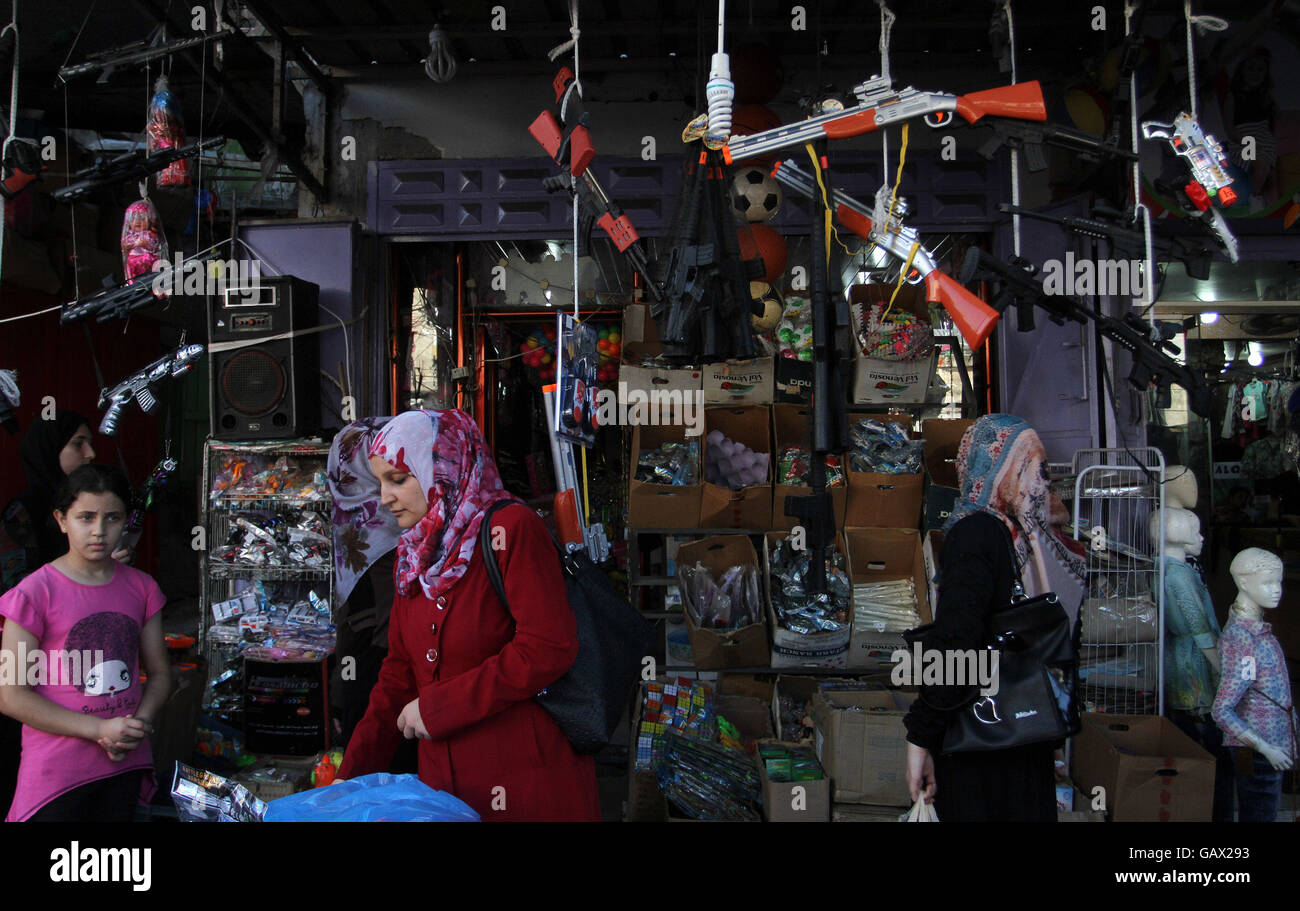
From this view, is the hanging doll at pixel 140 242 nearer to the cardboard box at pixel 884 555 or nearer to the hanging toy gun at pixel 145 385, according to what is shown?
the hanging toy gun at pixel 145 385

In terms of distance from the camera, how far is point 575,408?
3.30 m

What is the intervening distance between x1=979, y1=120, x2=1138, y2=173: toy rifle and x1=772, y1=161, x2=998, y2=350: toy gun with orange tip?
36 cm

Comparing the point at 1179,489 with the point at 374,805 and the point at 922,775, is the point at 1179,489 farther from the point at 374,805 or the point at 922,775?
the point at 374,805

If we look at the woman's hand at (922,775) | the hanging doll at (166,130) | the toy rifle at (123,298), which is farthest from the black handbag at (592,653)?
the hanging doll at (166,130)

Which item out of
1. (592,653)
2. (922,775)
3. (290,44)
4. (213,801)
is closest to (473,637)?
(592,653)

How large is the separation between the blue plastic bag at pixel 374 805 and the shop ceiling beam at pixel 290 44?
371 centimetres

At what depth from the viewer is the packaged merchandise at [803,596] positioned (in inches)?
154

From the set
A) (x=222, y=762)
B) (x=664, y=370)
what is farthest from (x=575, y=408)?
(x=222, y=762)

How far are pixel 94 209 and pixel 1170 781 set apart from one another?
6.87 m

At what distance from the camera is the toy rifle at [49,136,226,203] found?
3.61m

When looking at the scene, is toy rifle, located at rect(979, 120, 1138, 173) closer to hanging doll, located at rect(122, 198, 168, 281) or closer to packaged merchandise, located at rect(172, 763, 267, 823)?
packaged merchandise, located at rect(172, 763, 267, 823)

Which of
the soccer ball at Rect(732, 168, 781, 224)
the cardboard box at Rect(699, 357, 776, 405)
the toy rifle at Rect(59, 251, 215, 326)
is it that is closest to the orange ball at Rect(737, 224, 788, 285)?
the soccer ball at Rect(732, 168, 781, 224)

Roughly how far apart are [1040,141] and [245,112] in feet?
12.1

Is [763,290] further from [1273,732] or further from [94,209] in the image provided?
[94,209]
